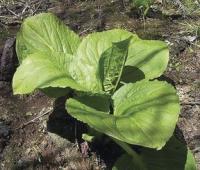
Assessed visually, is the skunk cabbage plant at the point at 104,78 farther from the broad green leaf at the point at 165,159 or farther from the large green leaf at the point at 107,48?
the broad green leaf at the point at 165,159

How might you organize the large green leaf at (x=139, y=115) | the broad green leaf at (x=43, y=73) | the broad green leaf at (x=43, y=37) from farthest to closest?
1. the broad green leaf at (x=43, y=37)
2. the broad green leaf at (x=43, y=73)
3. the large green leaf at (x=139, y=115)

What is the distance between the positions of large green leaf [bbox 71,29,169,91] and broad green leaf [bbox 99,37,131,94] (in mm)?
44

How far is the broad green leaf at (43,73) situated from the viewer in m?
Answer: 2.44

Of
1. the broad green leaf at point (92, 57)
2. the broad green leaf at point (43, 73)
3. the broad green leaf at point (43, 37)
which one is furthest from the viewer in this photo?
the broad green leaf at point (43, 37)

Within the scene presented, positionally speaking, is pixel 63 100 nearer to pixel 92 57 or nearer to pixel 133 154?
pixel 92 57

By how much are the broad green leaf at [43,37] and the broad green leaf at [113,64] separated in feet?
1.20

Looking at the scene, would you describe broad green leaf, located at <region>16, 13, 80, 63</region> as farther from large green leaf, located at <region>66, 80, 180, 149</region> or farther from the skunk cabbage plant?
large green leaf, located at <region>66, 80, 180, 149</region>

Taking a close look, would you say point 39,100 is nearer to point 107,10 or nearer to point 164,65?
point 164,65

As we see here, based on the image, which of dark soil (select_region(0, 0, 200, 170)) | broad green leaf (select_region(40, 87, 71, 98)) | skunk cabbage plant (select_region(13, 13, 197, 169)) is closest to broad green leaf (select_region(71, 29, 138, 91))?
skunk cabbage plant (select_region(13, 13, 197, 169))

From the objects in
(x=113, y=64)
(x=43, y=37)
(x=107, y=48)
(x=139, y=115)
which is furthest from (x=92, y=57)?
(x=139, y=115)

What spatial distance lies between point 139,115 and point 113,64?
1.40 feet

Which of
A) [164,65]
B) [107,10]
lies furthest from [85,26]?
[164,65]

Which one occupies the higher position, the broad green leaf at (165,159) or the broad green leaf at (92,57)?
the broad green leaf at (92,57)

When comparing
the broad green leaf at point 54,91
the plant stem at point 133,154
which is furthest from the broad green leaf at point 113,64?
the plant stem at point 133,154
